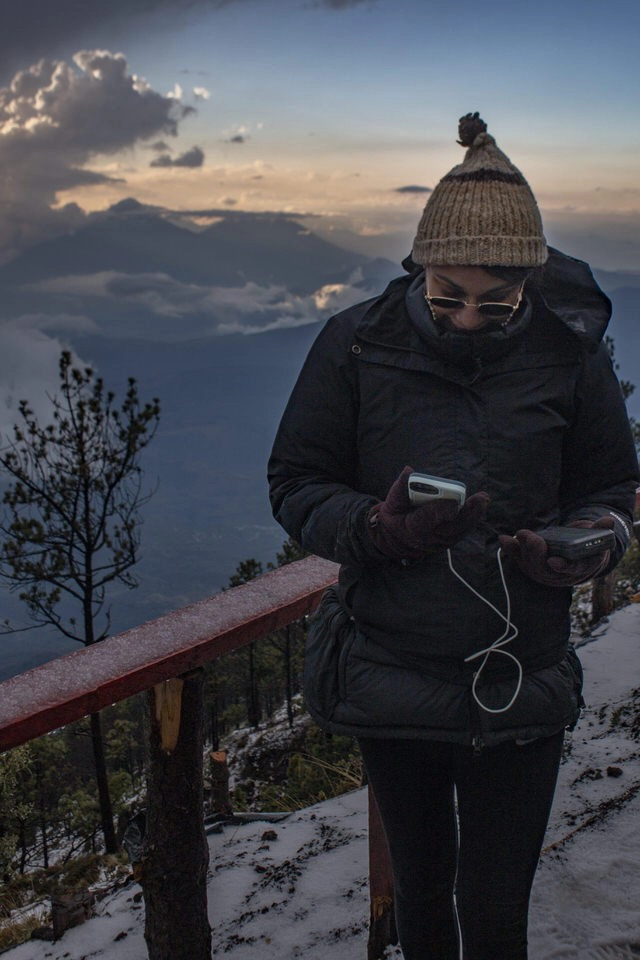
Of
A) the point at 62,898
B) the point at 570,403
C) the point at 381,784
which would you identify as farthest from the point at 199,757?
the point at 570,403

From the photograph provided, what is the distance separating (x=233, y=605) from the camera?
234 centimetres

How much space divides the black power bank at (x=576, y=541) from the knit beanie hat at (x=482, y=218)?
651 mm

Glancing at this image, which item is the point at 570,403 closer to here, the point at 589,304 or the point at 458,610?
the point at 589,304

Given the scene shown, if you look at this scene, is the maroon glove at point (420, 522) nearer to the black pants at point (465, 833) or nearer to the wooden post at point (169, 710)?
the black pants at point (465, 833)

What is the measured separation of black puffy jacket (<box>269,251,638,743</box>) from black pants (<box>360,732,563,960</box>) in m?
0.11

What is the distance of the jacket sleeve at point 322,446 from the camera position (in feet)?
6.20

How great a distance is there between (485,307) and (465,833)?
1272 mm

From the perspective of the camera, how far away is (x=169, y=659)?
2.05 m

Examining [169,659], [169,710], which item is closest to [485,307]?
[169,659]

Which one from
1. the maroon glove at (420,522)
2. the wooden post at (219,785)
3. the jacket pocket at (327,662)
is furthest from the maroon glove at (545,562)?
the wooden post at (219,785)

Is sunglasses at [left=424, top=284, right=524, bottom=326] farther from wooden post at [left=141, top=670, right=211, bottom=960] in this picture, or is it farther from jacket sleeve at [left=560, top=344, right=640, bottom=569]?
wooden post at [left=141, top=670, right=211, bottom=960]

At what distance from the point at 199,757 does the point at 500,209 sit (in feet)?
6.15

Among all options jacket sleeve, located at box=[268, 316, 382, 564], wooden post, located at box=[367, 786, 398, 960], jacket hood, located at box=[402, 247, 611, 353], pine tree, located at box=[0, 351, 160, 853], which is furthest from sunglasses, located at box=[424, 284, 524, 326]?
pine tree, located at box=[0, 351, 160, 853]

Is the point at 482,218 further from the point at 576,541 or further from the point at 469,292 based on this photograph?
the point at 576,541
